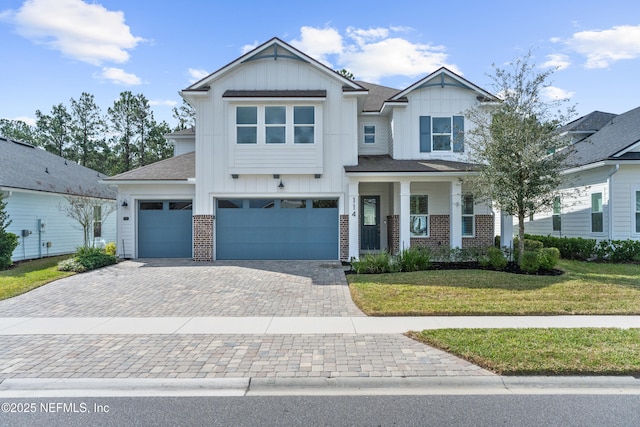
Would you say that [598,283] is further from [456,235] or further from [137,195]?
[137,195]

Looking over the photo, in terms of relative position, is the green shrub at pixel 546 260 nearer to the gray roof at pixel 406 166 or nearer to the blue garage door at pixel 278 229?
the gray roof at pixel 406 166

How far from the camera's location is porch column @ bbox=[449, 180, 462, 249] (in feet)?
48.6

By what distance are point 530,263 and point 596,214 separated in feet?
21.7

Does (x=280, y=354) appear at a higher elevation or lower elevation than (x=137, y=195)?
lower

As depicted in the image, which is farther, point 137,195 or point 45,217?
point 45,217

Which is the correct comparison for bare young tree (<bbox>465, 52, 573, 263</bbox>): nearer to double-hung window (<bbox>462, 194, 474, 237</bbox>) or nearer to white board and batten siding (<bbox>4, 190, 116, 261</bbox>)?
double-hung window (<bbox>462, 194, 474, 237</bbox>)

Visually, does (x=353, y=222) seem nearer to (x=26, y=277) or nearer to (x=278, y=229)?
(x=278, y=229)

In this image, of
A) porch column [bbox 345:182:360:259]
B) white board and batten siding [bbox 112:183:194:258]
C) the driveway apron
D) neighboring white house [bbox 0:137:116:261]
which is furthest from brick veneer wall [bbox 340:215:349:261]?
neighboring white house [bbox 0:137:116:261]

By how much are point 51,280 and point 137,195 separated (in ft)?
18.1

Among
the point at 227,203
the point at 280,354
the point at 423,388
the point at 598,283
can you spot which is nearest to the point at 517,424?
the point at 423,388

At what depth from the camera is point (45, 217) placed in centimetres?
1773

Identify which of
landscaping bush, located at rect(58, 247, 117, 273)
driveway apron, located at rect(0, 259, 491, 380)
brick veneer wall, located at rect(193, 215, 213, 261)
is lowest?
driveway apron, located at rect(0, 259, 491, 380)

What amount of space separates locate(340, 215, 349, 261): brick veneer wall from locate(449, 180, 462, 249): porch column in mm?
4090

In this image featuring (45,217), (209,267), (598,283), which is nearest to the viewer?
(598,283)
